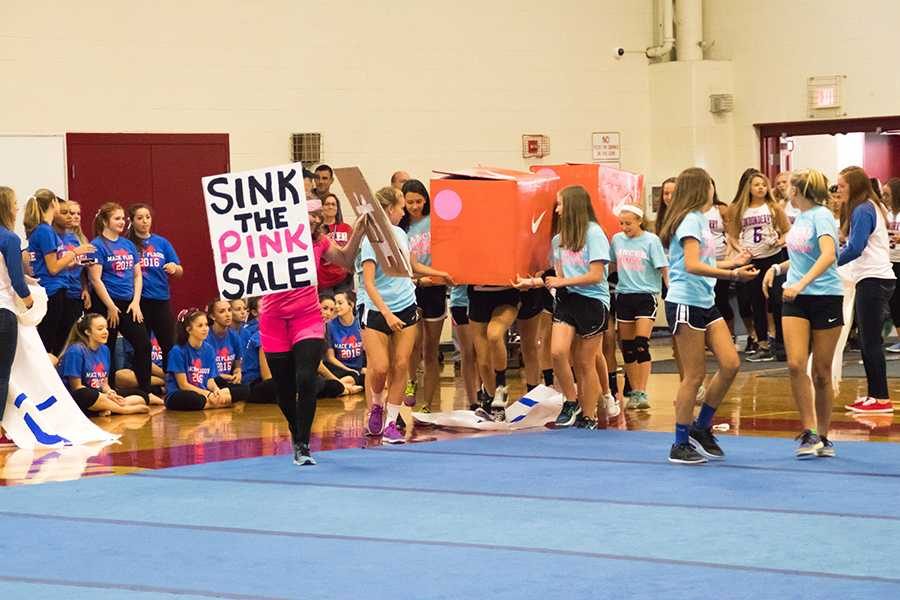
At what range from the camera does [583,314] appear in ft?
33.4

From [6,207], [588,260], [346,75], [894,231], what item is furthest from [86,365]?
[894,231]

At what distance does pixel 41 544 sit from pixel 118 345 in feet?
22.6

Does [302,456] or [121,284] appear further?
[121,284]

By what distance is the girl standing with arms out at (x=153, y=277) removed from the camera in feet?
43.6

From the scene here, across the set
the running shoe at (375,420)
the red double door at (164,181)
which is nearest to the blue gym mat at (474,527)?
the running shoe at (375,420)

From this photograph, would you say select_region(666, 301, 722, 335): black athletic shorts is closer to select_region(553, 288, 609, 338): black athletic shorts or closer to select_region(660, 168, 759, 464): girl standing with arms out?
select_region(660, 168, 759, 464): girl standing with arms out

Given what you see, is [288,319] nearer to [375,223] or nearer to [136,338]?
[375,223]

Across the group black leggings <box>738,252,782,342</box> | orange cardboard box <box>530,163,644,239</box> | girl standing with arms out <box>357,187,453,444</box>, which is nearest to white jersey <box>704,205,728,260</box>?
black leggings <box>738,252,782,342</box>

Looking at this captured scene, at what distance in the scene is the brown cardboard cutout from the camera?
30.3 feet

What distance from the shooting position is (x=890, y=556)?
20.0 feet

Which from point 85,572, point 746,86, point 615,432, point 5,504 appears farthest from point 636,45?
point 85,572

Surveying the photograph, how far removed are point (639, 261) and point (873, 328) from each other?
5.73 feet

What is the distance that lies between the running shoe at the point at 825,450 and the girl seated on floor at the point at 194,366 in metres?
5.62

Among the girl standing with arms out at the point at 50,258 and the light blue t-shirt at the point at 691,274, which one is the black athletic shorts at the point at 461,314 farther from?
the girl standing with arms out at the point at 50,258
